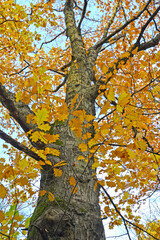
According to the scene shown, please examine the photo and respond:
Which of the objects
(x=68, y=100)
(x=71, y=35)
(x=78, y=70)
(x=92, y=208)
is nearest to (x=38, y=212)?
(x=92, y=208)

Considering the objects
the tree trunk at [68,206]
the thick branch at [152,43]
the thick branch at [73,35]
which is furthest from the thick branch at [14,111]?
the thick branch at [152,43]

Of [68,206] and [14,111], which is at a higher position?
[14,111]

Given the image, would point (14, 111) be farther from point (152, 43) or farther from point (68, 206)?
point (152, 43)

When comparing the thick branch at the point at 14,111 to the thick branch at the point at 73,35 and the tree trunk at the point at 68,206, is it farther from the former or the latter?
the thick branch at the point at 73,35

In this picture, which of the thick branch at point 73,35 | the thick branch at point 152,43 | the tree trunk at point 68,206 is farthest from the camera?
the thick branch at point 73,35

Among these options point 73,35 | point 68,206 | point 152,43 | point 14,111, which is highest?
point 73,35

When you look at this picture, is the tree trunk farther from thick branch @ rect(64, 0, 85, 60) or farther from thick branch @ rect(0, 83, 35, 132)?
thick branch @ rect(64, 0, 85, 60)

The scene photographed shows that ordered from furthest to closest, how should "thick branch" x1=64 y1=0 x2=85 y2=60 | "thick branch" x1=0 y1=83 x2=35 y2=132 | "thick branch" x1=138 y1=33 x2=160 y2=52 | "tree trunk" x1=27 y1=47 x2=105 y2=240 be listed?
"thick branch" x1=64 y1=0 x2=85 y2=60
"thick branch" x1=138 y1=33 x2=160 y2=52
"thick branch" x1=0 y1=83 x2=35 y2=132
"tree trunk" x1=27 y1=47 x2=105 y2=240

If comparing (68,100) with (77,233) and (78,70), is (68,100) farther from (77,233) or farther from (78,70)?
(77,233)

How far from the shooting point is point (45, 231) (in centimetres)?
98

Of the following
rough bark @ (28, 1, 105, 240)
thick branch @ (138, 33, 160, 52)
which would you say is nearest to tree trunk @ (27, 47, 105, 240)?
rough bark @ (28, 1, 105, 240)

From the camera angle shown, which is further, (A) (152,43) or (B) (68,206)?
(A) (152,43)

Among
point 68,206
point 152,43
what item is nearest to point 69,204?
point 68,206

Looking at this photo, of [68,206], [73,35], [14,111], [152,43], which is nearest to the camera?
[68,206]
